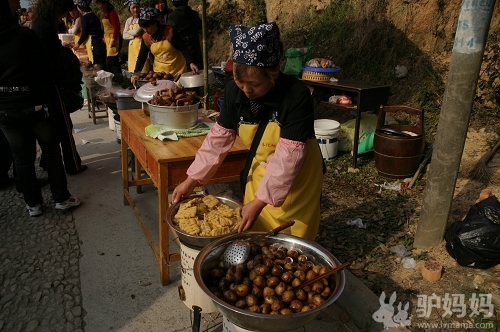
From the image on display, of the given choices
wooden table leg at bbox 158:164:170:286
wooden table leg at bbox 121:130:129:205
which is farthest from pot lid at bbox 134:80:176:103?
wooden table leg at bbox 158:164:170:286

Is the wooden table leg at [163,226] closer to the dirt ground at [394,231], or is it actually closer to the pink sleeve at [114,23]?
the dirt ground at [394,231]

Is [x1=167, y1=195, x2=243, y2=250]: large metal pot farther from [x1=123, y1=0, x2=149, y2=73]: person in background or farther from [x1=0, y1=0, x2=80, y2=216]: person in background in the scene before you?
[x1=123, y1=0, x2=149, y2=73]: person in background

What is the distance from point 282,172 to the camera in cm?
222

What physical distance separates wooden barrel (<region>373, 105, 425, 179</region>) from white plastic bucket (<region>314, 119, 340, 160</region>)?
2.18 ft

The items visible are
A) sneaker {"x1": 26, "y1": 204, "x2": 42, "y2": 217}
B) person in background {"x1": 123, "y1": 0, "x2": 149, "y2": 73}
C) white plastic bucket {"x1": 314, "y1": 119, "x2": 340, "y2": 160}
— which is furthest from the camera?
person in background {"x1": 123, "y1": 0, "x2": 149, "y2": 73}

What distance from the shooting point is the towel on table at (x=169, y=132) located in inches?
133

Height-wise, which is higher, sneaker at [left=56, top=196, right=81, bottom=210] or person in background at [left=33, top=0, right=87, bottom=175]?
person in background at [left=33, top=0, right=87, bottom=175]

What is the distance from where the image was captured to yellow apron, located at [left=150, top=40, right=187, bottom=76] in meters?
6.23

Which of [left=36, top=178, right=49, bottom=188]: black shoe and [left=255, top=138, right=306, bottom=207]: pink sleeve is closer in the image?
[left=255, top=138, right=306, bottom=207]: pink sleeve

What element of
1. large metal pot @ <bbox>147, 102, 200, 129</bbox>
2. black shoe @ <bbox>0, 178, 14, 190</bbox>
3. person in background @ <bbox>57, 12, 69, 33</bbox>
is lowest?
black shoe @ <bbox>0, 178, 14, 190</bbox>

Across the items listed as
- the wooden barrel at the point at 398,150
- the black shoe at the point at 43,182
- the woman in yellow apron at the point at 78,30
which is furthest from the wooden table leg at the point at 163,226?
the woman in yellow apron at the point at 78,30

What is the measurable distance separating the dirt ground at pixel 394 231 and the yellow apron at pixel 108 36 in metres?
6.53

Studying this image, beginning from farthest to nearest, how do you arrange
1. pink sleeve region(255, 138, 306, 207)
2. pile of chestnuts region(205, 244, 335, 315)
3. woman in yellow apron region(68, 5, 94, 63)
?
woman in yellow apron region(68, 5, 94, 63)
pink sleeve region(255, 138, 306, 207)
pile of chestnuts region(205, 244, 335, 315)

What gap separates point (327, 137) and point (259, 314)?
4501 millimetres
